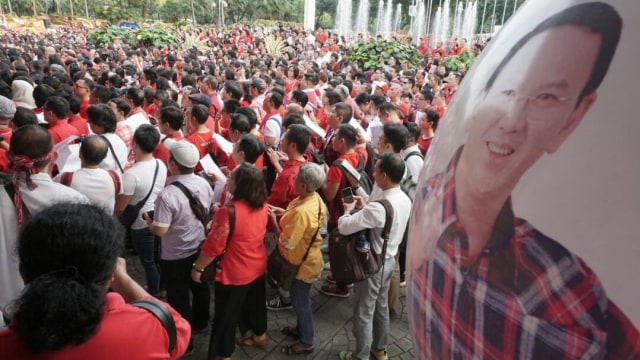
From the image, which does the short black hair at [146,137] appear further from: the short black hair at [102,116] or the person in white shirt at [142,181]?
the short black hair at [102,116]

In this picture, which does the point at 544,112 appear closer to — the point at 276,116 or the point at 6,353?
the point at 6,353

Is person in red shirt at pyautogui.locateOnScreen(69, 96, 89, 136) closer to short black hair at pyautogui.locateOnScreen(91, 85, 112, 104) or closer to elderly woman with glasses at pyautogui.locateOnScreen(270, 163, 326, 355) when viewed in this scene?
short black hair at pyautogui.locateOnScreen(91, 85, 112, 104)

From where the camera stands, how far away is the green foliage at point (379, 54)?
14266 millimetres

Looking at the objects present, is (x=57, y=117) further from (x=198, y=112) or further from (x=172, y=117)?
(x=198, y=112)

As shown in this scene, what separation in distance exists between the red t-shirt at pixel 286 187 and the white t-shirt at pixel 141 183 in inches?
38.7

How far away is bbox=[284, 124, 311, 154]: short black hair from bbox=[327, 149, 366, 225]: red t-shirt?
0.33m

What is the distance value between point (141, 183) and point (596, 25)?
3508 mm

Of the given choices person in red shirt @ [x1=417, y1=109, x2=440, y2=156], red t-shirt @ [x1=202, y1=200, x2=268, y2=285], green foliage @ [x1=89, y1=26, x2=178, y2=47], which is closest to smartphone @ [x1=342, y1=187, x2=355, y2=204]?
red t-shirt @ [x1=202, y1=200, x2=268, y2=285]

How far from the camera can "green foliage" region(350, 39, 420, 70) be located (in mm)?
14266

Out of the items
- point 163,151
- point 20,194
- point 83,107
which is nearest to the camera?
point 20,194

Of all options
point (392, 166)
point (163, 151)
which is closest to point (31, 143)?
point (163, 151)

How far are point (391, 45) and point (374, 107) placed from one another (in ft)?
27.9

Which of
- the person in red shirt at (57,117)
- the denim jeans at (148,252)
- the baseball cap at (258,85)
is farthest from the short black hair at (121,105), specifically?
the baseball cap at (258,85)

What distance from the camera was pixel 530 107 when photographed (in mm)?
729
